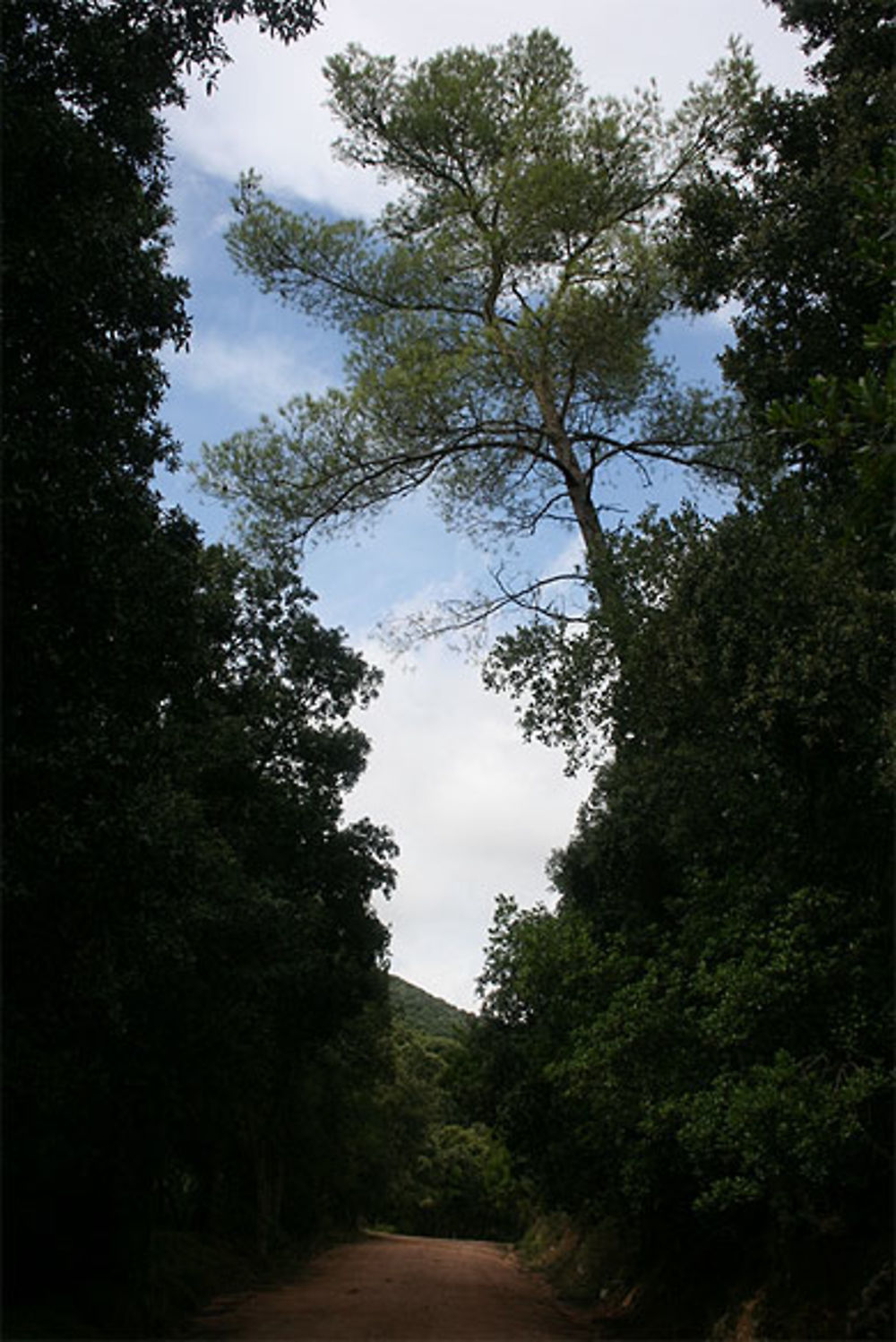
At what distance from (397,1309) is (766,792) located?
430 inches

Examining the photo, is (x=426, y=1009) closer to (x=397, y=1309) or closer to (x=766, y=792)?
(x=397, y=1309)

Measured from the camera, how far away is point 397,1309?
16172mm

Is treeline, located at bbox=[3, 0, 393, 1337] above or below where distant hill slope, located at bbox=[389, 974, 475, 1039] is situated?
below

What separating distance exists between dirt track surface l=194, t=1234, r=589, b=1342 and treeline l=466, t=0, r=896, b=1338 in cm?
282

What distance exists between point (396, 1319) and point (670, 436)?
12335mm

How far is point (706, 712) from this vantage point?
1038cm

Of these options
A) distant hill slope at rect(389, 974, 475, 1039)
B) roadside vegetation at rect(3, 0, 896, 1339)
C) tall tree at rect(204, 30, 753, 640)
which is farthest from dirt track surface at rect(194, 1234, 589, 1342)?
distant hill slope at rect(389, 974, 475, 1039)

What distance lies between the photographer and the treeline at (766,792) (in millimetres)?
9008

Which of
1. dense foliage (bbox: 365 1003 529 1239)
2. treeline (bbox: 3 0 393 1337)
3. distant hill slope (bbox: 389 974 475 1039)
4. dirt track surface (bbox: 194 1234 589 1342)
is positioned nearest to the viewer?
treeline (bbox: 3 0 393 1337)

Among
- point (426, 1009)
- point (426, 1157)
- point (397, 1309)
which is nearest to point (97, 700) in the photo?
point (397, 1309)

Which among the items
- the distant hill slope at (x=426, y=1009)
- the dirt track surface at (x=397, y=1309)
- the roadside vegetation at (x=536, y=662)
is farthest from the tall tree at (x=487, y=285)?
the distant hill slope at (x=426, y=1009)

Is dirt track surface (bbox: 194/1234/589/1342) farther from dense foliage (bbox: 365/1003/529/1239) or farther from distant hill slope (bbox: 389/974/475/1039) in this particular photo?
distant hill slope (bbox: 389/974/475/1039)

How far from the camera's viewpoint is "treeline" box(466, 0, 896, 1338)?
9008mm

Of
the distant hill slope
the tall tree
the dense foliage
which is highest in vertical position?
the distant hill slope
